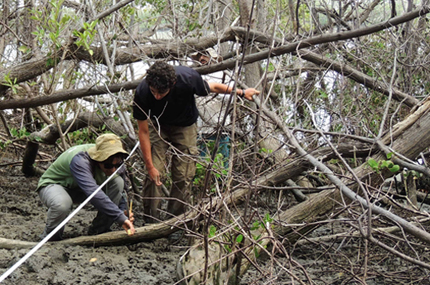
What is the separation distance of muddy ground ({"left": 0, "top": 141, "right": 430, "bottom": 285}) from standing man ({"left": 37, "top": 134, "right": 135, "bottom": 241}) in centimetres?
30

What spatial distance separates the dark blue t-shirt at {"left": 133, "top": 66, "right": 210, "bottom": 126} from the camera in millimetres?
5082

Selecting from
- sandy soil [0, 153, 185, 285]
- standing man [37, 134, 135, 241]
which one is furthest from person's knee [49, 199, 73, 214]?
sandy soil [0, 153, 185, 285]

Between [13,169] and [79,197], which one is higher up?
[79,197]

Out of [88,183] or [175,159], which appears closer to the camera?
[88,183]

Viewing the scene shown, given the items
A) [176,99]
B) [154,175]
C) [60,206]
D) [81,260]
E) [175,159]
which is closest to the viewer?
[81,260]

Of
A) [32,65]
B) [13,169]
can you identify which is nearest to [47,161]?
[13,169]

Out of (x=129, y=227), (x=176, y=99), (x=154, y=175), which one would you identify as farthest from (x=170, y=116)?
(x=129, y=227)

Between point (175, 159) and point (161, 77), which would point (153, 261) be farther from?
point (161, 77)

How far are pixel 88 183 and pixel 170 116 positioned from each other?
110 centimetres

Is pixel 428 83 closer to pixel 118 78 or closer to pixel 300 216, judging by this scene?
pixel 300 216

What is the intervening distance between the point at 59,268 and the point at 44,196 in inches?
31.2

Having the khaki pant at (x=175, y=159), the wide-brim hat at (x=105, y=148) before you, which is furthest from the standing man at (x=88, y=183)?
the khaki pant at (x=175, y=159)

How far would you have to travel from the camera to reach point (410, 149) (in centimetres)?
464

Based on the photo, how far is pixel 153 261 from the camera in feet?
16.1
